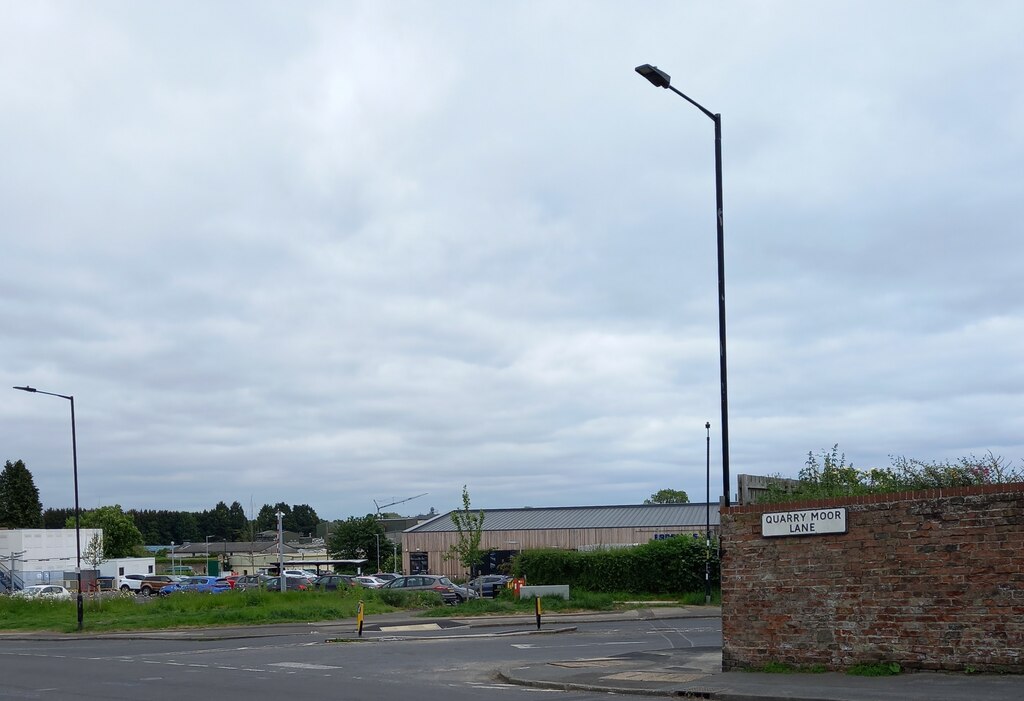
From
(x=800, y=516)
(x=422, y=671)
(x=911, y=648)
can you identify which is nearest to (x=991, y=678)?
(x=911, y=648)

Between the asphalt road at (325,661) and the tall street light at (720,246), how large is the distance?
4755 mm

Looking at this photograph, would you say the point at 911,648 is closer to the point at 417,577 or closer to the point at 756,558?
the point at 756,558

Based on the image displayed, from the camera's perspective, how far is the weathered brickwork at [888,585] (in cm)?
1530

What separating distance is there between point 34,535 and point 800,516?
8232cm

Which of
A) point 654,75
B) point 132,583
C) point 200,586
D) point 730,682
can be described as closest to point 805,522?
point 730,682

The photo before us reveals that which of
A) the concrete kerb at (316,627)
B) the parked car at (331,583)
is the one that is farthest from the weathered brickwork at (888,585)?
the parked car at (331,583)

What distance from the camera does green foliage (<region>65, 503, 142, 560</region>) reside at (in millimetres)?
124806

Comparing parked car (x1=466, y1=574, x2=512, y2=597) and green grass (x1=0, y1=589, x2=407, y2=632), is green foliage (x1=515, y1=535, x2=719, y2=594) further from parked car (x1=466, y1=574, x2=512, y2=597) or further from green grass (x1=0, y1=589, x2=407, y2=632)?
green grass (x1=0, y1=589, x2=407, y2=632)

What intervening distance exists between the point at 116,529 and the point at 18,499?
65.8 ft

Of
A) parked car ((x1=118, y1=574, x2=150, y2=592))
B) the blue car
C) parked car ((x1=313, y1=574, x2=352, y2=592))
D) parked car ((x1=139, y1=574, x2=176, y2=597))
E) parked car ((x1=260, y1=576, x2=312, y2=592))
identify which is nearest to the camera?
parked car ((x1=313, y1=574, x2=352, y2=592))

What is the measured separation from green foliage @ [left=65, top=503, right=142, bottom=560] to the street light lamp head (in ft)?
391

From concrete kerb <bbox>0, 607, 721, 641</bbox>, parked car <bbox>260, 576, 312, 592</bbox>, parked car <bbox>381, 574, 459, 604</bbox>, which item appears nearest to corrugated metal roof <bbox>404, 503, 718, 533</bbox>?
parked car <bbox>260, 576, 312, 592</bbox>

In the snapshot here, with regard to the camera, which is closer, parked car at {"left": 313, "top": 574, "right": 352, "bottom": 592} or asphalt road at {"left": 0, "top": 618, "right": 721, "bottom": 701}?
asphalt road at {"left": 0, "top": 618, "right": 721, "bottom": 701}

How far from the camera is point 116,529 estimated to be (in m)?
126
